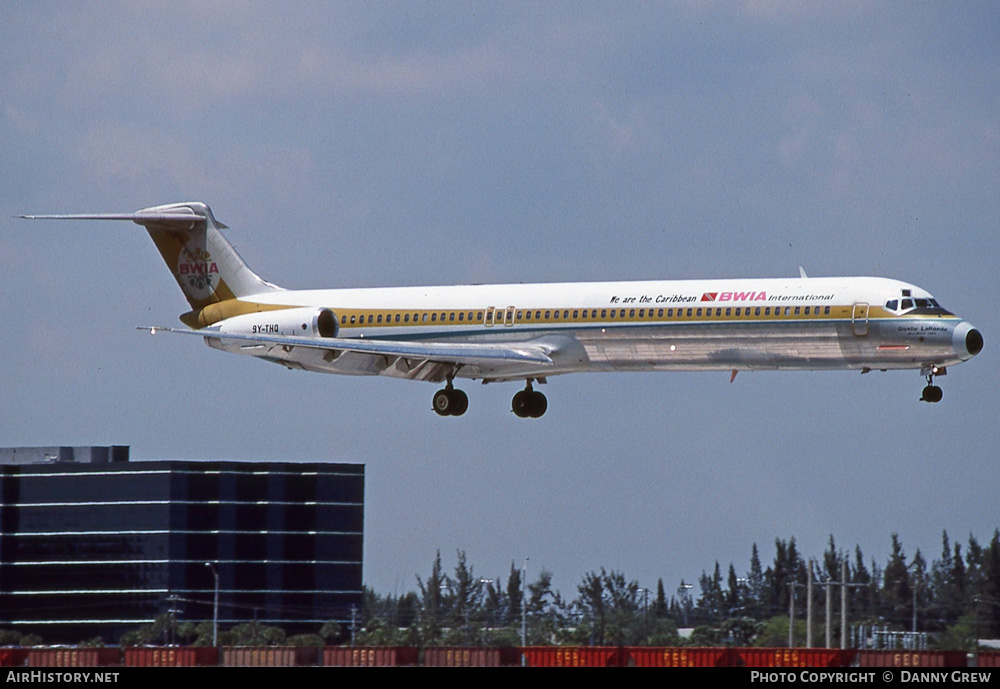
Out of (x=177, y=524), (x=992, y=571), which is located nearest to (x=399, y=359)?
(x=992, y=571)

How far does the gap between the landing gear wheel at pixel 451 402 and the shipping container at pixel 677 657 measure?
57.4 feet

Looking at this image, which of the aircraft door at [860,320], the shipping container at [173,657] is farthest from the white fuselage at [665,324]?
the shipping container at [173,657]

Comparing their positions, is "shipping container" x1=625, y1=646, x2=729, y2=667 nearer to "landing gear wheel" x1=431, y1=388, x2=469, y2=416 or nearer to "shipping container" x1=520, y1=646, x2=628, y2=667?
"shipping container" x1=520, y1=646, x2=628, y2=667

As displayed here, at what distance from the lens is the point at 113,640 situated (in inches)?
3898

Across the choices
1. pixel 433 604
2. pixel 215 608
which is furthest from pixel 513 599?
pixel 215 608

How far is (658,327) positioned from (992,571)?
91.0ft

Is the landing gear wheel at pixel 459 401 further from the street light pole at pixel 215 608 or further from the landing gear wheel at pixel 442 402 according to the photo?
the street light pole at pixel 215 608

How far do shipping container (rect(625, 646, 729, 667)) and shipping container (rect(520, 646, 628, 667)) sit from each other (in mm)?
330

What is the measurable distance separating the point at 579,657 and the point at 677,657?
8.86 ft

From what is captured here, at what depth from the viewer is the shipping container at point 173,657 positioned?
53156 mm

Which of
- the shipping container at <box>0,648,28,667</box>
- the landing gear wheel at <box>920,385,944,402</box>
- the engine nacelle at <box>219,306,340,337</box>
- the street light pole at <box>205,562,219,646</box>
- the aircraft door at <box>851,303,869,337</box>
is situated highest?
the engine nacelle at <box>219,306,340,337</box>

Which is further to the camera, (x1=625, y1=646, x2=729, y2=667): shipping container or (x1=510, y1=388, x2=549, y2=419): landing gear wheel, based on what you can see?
(x1=510, y1=388, x2=549, y2=419): landing gear wheel

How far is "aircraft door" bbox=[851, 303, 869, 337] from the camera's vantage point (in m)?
55.6

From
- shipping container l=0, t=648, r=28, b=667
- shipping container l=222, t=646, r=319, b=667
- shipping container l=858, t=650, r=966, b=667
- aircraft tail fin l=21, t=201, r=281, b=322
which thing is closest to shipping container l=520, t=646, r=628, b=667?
shipping container l=858, t=650, r=966, b=667
